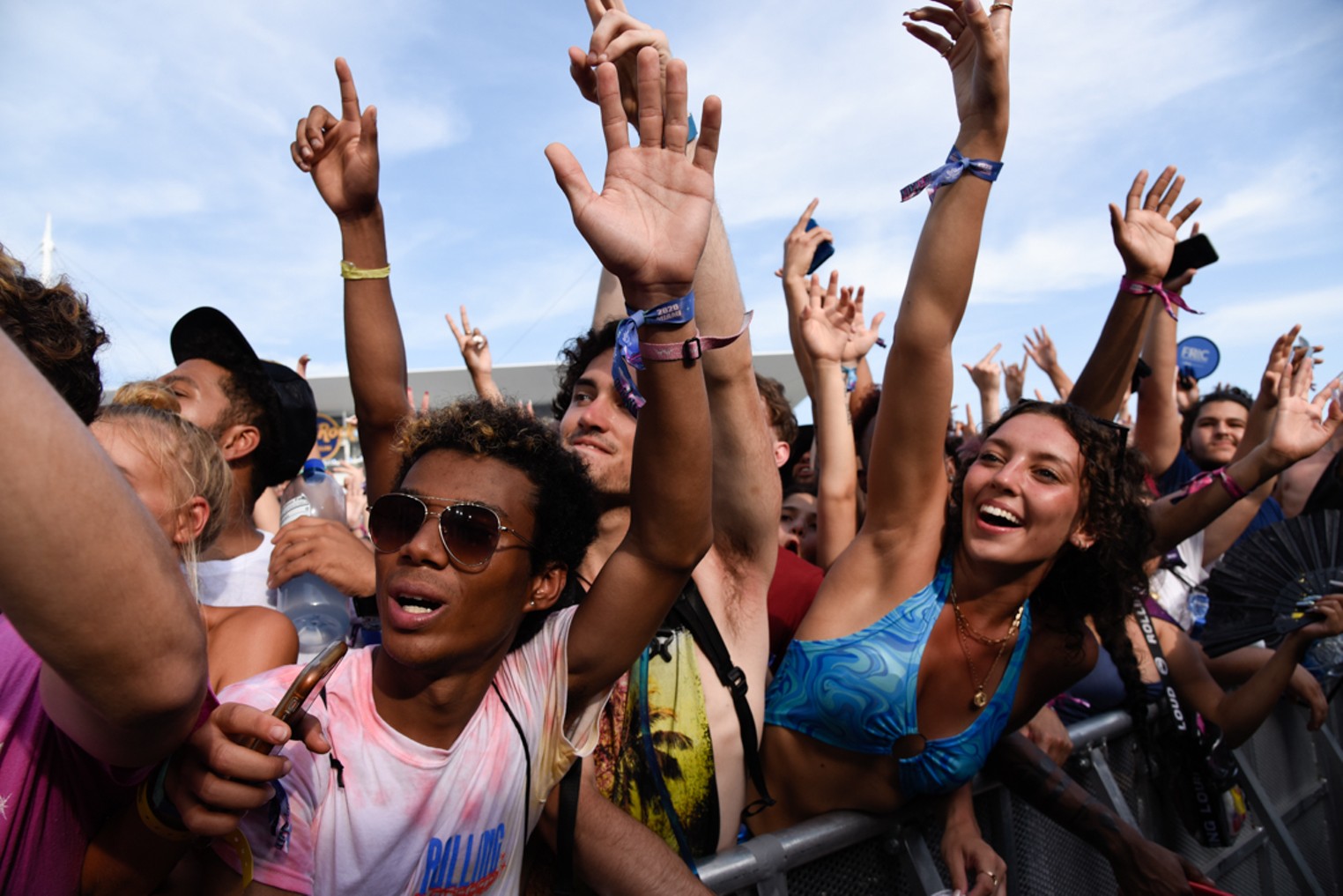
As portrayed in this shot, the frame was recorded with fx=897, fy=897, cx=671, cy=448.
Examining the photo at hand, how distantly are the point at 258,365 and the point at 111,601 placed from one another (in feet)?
8.02

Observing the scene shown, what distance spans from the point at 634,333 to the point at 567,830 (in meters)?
0.96

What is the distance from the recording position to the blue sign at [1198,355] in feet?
23.8

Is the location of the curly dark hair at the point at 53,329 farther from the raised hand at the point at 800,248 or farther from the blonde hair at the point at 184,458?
the raised hand at the point at 800,248

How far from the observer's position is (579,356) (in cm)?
282

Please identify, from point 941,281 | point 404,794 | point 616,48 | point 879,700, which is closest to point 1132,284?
point 941,281

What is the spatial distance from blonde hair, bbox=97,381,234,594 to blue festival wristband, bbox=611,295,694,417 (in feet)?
3.50

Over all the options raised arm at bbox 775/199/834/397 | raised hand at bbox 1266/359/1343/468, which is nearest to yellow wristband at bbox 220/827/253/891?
raised arm at bbox 775/199/834/397

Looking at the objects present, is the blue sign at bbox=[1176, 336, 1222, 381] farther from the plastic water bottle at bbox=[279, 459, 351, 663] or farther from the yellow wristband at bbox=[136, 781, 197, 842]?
the yellow wristband at bbox=[136, 781, 197, 842]

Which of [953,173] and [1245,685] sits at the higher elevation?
[953,173]

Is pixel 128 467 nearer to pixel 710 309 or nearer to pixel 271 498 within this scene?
pixel 710 309

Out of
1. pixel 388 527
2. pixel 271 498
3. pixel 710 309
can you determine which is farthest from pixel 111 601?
pixel 271 498

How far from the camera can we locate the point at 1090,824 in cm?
274

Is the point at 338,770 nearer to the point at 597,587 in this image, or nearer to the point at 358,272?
the point at 597,587

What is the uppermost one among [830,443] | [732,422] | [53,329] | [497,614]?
[53,329]
